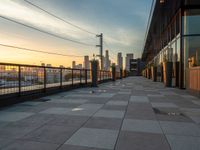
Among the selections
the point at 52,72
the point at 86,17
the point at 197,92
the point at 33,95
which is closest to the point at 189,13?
the point at 197,92

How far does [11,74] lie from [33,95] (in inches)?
57.1

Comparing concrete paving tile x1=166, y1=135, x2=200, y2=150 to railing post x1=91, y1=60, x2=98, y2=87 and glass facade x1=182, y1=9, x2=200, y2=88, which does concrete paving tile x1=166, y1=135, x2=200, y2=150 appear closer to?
glass facade x1=182, y1=9, x2=200, y2=88

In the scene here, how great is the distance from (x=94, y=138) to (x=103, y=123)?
1001mm

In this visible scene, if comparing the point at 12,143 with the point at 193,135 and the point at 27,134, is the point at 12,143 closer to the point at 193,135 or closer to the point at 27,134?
the point at 27,134

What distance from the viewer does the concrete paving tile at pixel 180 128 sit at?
378 centimetres

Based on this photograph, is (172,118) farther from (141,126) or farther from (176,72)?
(176,72)

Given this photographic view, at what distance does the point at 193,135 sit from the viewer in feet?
12.0

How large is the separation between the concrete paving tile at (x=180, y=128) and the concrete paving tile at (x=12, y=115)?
354cm

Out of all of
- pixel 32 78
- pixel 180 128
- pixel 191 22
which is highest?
pixel 191 22

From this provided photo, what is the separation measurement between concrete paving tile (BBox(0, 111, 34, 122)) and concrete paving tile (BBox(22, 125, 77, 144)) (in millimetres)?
1202

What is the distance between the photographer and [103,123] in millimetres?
4461

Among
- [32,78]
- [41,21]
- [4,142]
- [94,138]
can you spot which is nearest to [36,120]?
[4,142]

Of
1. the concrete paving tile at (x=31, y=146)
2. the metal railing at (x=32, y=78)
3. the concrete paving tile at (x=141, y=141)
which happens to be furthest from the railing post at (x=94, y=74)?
the concrete paving tile at (x=31, y=146)

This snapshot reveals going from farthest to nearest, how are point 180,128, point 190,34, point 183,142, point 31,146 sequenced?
1. point 190,34
2. point 180,128
3. point 183,142
4. point 31,146
